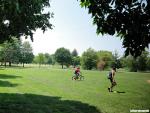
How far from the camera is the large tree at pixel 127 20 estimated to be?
7277mm

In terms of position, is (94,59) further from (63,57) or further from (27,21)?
(27,21)

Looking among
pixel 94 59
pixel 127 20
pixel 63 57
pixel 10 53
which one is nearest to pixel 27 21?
pixel 127 20

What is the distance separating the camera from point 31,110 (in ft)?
49.1

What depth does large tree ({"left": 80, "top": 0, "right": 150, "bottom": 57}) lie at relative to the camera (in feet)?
23.9

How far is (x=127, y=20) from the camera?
7.46 meters

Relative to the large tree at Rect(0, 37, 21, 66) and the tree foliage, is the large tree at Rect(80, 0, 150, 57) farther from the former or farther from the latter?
the tree foliage

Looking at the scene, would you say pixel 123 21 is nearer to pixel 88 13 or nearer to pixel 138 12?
pixel 138 12

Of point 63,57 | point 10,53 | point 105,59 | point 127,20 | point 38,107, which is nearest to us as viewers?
point 127,20

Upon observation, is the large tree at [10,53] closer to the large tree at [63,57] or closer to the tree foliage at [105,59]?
the tree foliage at [105,59]

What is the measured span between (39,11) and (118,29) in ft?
39.4

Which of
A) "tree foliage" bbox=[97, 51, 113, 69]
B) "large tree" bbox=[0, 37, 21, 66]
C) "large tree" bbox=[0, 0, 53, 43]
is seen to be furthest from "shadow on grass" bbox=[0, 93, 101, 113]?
"tree foliage" bbox=[97, 51, 113, 69]

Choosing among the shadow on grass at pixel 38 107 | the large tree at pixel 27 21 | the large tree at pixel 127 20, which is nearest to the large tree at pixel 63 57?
the large tree at pixel 27 21

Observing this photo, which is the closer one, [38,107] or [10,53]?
[38,107]

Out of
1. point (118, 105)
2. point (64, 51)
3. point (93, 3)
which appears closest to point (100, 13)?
point (93, 3)
